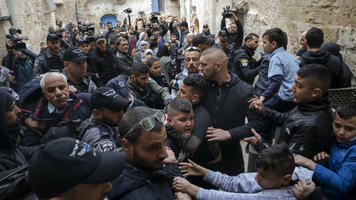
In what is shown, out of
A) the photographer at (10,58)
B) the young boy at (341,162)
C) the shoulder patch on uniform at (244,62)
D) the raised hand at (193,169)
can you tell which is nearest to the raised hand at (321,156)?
the young boy at (341,162)

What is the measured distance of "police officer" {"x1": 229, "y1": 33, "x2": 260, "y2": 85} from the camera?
449 centimetres

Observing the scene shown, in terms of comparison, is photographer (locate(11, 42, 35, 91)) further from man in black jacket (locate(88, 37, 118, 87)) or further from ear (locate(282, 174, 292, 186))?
ear (locate(282, 174, 292, 186))

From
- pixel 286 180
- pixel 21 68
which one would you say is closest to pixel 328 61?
pixel 286 180

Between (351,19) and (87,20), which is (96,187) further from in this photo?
(87,20)

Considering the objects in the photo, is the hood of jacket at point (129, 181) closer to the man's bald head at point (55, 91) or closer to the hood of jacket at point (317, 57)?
the man's bald head at point (55, 91)

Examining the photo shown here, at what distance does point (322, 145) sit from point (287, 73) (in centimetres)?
172

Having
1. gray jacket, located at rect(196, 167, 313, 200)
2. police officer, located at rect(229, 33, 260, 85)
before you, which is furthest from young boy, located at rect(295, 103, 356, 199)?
police officer, located at rect(229, 33, 260, 85)

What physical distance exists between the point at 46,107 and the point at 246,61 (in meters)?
3.27

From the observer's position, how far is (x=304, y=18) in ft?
15.7

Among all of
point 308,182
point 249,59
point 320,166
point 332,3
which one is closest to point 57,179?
point 308,182

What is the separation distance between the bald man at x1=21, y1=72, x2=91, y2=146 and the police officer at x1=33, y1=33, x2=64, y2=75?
7.09ft

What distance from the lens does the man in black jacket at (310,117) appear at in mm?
1957

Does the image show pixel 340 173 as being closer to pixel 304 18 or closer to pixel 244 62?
pixel 244 62

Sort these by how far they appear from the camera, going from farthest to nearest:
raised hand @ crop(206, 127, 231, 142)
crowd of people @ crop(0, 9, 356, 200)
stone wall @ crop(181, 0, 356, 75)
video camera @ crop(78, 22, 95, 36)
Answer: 1. video camera @ crop(78, 22, 95, 36)
2. stone wall @ crop(181, 0, 356, 75)
3. raised hand @ crop(206, 127, 231, 142)
4. crowd of people @ crop(0, 9, 356, 200)
